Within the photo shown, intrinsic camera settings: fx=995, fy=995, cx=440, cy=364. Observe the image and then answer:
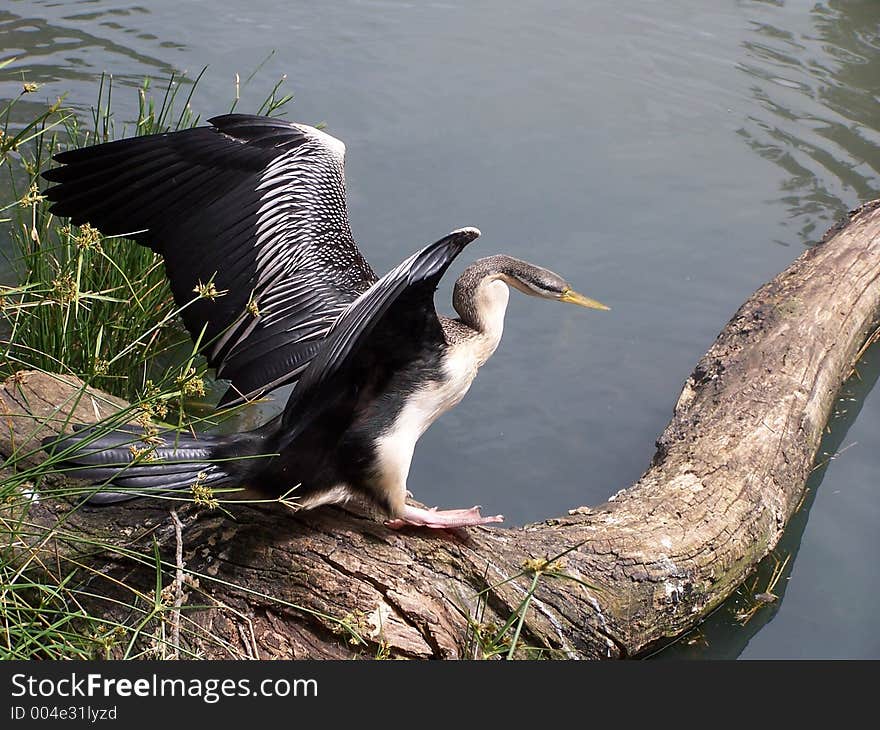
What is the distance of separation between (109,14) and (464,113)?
2.64 metres

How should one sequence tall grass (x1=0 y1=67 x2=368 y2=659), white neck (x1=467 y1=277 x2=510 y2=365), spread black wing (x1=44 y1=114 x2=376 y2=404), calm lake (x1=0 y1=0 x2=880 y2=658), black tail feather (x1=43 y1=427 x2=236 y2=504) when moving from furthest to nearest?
1. calm lake (x1=0 y1=0 x2=880 y2=658)
2. spread black wing (x1=44 y1=114 x2=376 y2=404)
3. white neck (x1=467 y1=277 x2=510 y2=365)
4. black tail feather (x1=43 y1=427 x2=236 y2=504)
5. tall grass (x1=0 y1=67 x2=368 y2=659)

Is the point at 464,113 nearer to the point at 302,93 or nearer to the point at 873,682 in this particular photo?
the point at 302,93

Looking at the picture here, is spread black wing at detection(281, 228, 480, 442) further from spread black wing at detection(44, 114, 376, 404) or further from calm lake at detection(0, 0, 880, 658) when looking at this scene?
calm lake at detection(0, 0, 880, 658)

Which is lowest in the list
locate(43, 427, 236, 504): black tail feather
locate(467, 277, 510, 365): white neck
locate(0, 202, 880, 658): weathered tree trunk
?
locate(0, 202, 880, 658): weathered tree trunk

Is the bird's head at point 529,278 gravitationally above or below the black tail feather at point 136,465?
above

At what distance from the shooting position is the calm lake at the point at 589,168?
3.82 meters

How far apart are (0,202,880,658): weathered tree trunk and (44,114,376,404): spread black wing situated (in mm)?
462

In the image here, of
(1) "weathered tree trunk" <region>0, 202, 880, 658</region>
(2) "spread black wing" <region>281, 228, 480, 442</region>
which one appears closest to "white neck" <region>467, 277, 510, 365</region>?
(2) "spread black wing" <region>281, 228, 480, 442</region>

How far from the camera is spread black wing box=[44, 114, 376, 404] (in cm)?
285

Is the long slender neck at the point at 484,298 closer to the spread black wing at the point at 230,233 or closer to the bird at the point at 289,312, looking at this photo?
the bird at the point at 289,312

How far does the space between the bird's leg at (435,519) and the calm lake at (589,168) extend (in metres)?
0.97

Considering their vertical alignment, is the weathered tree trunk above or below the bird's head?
below

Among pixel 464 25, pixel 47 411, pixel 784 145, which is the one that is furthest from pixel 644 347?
pixel 464 25

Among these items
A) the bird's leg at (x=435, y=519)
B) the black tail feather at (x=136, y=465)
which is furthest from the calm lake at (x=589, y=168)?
the black tail feather at (x=136, y=465)
